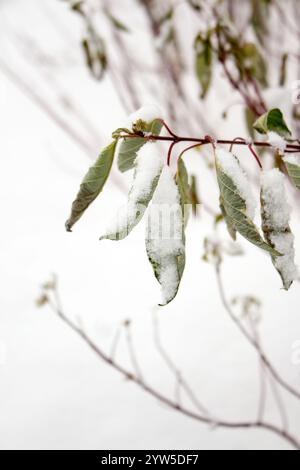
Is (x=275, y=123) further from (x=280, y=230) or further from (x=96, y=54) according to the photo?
(x=96, y=54)

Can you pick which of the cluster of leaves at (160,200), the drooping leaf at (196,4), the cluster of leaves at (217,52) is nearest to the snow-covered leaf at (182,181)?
the cluster of leaves at (160,200)

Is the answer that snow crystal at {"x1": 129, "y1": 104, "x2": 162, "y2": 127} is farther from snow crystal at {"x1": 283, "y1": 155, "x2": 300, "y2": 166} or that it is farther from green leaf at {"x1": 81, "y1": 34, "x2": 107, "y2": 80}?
green leaf at {"x1": 81, "y1": 34, "x2": 107, "y2": 80}

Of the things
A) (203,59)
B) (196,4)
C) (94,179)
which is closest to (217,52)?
(203,59)

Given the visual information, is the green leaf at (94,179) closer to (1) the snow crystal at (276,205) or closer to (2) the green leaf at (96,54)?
(1) the snow crystal at (276,205)

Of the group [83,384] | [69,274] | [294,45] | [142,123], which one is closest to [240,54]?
[142,123]
